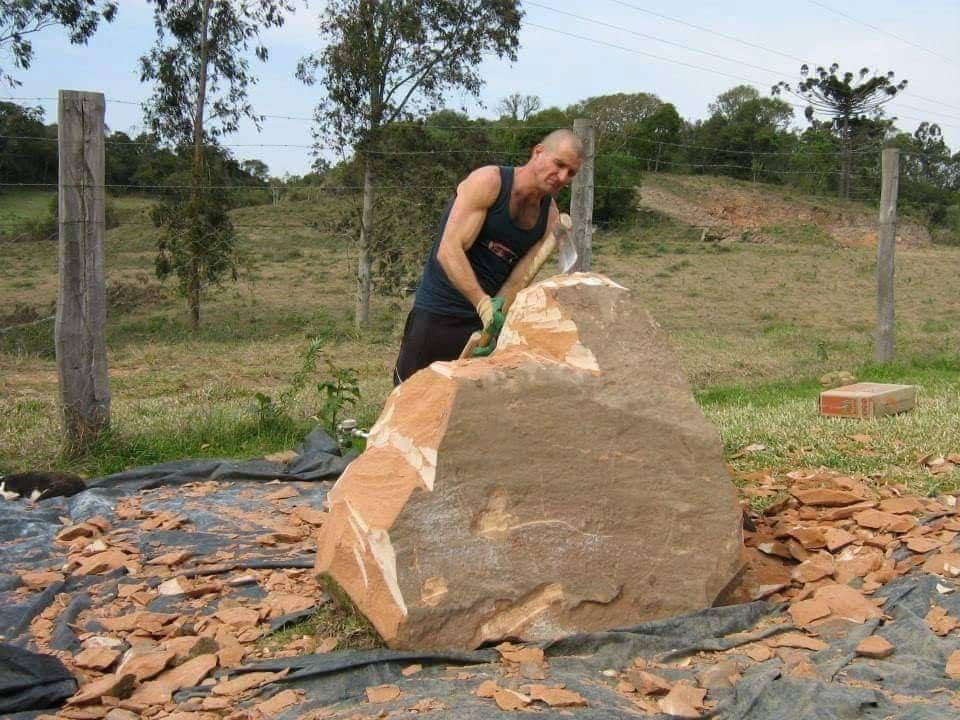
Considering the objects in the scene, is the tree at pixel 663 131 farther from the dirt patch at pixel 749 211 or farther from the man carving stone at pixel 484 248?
the man carving stone at pixel 484 248

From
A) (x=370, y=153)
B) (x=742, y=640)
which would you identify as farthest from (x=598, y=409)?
(x=370, y=153)

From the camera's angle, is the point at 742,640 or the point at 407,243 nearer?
the point at 742,640

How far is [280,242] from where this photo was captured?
2205cm

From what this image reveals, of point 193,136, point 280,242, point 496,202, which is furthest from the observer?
point 280,242

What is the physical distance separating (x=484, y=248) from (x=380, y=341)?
8.37 m

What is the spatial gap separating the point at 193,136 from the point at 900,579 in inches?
534

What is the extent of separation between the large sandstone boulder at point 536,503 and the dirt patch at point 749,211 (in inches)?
1007

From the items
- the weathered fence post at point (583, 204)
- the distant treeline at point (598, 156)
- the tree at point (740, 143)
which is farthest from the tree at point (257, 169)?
the tree at point (740, 143)

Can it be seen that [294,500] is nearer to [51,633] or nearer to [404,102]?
[51,633]

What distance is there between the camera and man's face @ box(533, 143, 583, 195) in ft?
14.0

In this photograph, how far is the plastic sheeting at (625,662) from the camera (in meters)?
2.83

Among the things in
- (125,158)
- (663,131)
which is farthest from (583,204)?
(663,131)

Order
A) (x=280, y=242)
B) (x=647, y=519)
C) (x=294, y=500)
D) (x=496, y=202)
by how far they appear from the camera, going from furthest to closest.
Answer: (x=280, y=242) < (x=294, y=500) < (x=496, y=202) < (x=647, y=519)

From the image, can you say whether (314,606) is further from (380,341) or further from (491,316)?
(380,341)
